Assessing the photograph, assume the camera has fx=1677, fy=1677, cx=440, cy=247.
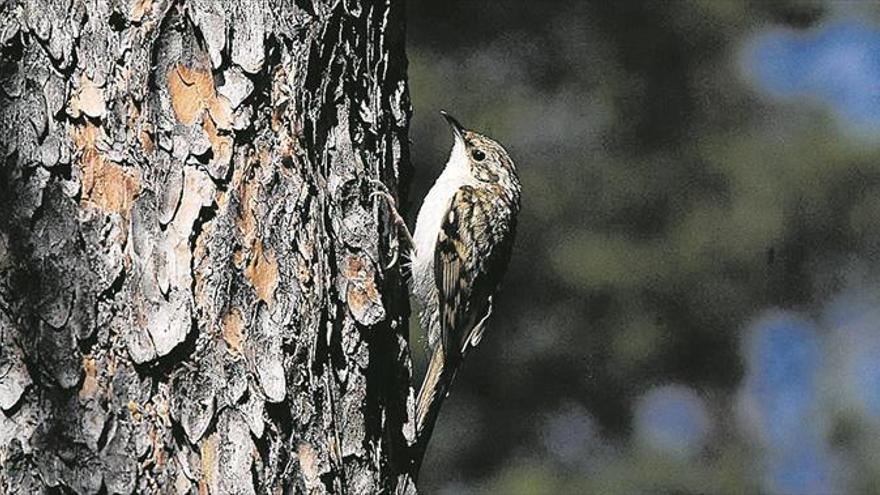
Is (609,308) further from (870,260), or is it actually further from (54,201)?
(54,201)

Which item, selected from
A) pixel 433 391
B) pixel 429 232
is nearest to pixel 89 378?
pixel 433 391

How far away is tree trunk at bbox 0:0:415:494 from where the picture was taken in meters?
2.73

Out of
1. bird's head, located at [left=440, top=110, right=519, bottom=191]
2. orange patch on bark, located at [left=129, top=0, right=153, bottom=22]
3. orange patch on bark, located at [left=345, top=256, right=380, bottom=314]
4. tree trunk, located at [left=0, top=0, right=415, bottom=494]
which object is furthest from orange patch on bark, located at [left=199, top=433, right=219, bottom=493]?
bird's head, located at [left=440, top=110, right=519, bottom=191]

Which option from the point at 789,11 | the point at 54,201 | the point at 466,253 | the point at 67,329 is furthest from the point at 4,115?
the point at 789,11

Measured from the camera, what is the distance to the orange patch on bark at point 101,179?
9.21 ft

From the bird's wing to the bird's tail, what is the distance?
0.37 feet

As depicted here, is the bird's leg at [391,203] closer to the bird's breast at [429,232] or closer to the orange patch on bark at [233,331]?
the orange patch on bark at [233,331]

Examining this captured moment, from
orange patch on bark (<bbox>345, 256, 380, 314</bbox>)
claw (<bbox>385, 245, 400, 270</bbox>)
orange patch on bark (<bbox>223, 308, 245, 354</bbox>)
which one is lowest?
claw (<bbox>385, 245, 400, 270</bbox>)

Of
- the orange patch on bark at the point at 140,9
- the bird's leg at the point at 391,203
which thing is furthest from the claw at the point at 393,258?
the orange patch on bark at the point at 140,9

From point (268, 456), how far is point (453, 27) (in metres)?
7.79

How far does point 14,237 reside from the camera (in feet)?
9.12

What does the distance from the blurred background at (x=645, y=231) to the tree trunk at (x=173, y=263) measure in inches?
276

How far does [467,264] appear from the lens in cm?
485

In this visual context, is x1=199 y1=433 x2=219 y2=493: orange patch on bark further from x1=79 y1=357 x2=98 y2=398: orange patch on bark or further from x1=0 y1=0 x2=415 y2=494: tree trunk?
x1=79 y1=357 x2=98 y2=398: orange patch on bark
